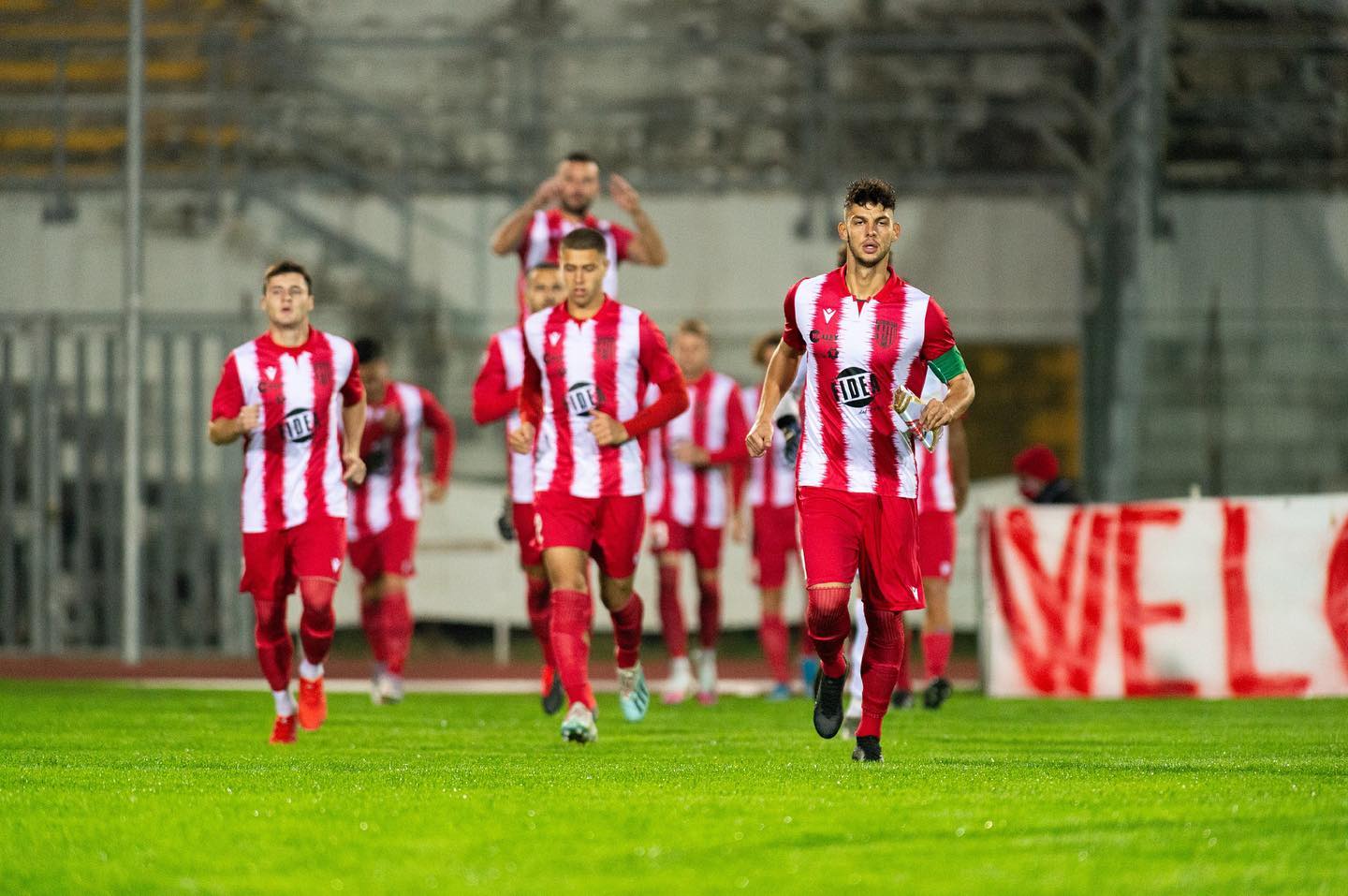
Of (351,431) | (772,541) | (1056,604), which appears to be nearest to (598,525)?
(351,431)

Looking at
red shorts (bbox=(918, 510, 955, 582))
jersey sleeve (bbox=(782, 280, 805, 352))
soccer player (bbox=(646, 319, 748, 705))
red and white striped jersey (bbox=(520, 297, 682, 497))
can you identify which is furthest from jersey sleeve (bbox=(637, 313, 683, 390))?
soccer player (bbox=(646, 319, 748, 705))

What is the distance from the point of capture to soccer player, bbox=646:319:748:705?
1289cm

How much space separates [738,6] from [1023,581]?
28.3ft

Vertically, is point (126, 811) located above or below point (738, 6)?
below

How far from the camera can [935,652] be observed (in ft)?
40.7

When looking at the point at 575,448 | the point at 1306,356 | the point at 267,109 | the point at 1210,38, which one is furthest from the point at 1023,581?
the point at 267,109

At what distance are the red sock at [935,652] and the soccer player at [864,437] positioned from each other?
4568 millimetres

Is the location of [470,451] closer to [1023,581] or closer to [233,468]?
[233,468]

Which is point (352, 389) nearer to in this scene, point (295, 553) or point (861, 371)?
point (295, 553)

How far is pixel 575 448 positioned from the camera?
916 centimetres

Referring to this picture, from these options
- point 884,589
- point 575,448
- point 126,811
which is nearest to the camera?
point 126,811

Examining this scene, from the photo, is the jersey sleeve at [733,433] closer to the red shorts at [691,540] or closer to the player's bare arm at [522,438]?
the red shorts at [691,540]

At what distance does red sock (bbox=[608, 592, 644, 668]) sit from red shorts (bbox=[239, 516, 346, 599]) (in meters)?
1.26

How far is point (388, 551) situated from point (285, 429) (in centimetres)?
379
